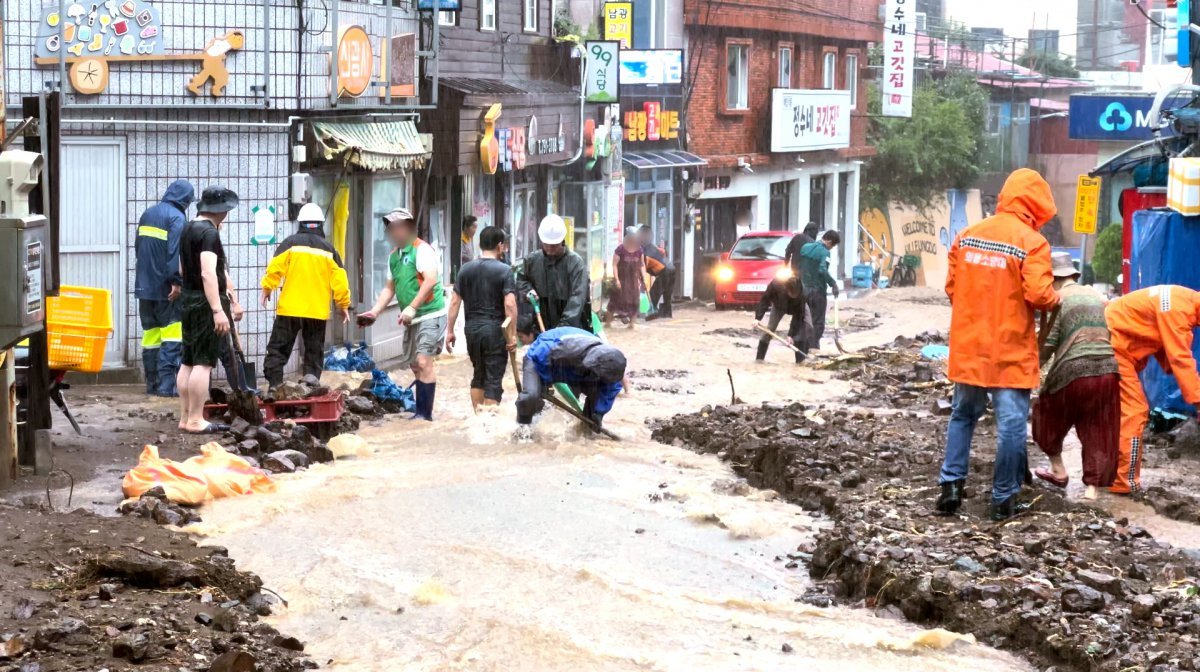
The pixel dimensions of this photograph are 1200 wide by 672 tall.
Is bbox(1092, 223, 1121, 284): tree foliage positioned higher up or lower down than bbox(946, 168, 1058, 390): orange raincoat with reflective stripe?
lower down

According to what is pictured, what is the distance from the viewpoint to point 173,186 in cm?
1311

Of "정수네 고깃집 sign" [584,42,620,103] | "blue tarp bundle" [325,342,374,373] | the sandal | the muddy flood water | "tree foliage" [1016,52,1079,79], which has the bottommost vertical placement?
the muddy flood water

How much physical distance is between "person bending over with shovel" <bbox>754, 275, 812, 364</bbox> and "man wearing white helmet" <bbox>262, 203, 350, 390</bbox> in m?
6.84

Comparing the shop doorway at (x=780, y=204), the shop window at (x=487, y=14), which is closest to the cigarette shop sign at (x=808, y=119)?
the shop doorway at (x=780, y=204)

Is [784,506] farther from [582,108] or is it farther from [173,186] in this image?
[582,108]

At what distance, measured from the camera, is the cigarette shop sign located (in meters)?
36.8

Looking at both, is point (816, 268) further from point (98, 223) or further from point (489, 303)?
point (98, 223)

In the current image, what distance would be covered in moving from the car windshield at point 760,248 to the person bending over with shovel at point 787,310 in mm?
10146

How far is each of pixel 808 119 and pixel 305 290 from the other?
27.2 meters

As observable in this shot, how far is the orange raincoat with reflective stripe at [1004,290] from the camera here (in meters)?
8.46

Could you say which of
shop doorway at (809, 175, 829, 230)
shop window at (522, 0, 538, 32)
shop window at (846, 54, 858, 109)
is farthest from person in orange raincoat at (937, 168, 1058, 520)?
shop window at (846, 54, 858, 109)

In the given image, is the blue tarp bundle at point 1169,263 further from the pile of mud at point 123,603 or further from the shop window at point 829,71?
the shop window at point 829,71

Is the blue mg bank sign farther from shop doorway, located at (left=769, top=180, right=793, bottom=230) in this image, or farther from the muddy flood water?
shop doorway, located at (left=769, top=180, right=793, bottom=230)

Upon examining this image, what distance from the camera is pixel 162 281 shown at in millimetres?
13281
